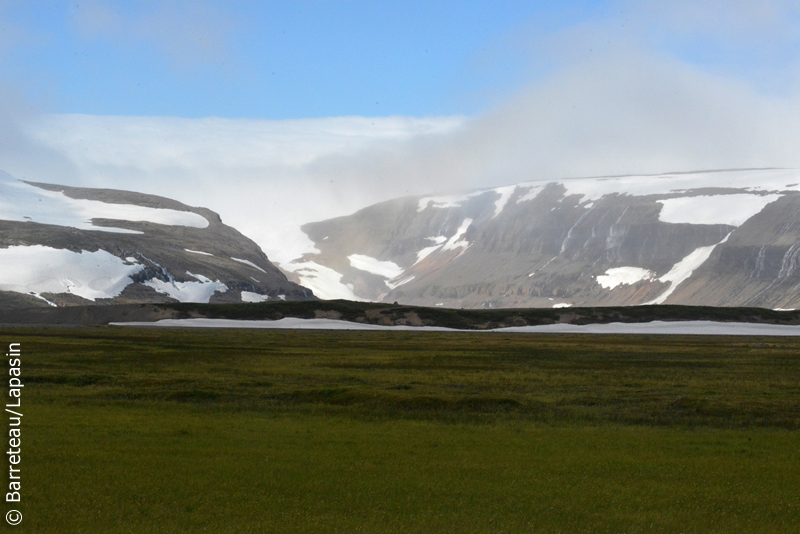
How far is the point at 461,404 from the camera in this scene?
1190 inches

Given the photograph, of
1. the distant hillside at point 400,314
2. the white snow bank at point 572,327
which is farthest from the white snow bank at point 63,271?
the white snow bank at point 572,327

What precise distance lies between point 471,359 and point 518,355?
6713 mm

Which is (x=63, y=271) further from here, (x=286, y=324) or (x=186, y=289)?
(x=286, y=324)

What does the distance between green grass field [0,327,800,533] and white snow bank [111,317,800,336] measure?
260 feet

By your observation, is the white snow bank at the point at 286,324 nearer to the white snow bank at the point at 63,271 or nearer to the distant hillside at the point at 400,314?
the distant hillside at the point at 400,314

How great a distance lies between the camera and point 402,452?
20375 millimetres

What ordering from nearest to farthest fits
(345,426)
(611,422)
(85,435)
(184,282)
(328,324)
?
(85,435) < (345,426) < (611,422) < (328,324) < (184,282)

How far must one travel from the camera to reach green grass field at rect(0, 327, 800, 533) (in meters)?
14.1

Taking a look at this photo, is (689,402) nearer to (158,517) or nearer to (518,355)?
(158,517)

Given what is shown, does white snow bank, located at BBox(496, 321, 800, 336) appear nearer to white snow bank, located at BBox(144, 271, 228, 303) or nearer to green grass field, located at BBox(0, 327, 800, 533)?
green grass field, located at BBox(0, 327, 800, 533)

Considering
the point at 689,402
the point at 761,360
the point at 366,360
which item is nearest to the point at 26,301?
the point at 366,360

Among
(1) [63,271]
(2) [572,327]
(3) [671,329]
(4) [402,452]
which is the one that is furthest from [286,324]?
(4) [402,452]

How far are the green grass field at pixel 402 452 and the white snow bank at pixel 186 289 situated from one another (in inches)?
5741

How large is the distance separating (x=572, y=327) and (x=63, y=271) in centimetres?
11500
